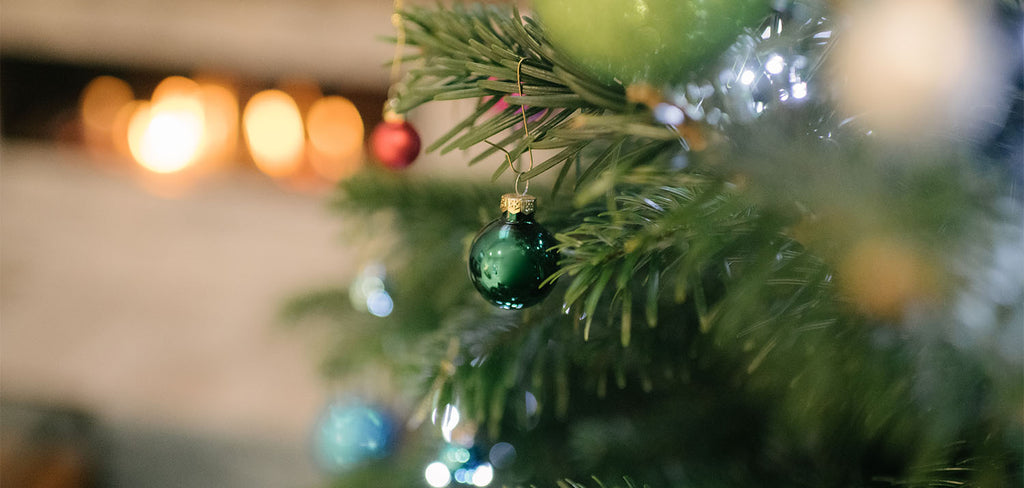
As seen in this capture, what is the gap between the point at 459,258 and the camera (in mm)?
458

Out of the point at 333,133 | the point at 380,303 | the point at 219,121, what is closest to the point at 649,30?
the point at 380,303

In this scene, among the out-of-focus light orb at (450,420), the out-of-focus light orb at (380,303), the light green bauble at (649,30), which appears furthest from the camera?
the out-of-focus light orb at (380,303)

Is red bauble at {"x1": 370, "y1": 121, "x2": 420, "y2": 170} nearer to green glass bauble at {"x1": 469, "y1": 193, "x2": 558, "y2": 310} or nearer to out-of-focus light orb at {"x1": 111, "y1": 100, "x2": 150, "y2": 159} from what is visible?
green glass bauble at {"x1": 469, "y1": 193, "x2": 558, "y2": 310}

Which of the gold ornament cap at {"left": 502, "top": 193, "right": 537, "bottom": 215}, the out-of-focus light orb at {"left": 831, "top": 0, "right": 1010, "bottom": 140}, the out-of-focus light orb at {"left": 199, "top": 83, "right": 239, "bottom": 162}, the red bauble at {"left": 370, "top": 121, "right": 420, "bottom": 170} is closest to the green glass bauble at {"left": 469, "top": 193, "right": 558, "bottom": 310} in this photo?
the gold ornament cap at {"left": 502, "top": 193, "right": 537, "bottom": 215}

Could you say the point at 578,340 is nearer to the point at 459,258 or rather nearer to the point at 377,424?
the point at 459,258

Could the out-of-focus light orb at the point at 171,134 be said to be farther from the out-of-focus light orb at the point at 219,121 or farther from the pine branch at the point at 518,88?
the pine branch at the point at 518,88

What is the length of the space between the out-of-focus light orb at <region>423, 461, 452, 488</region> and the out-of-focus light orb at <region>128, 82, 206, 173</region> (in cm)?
112

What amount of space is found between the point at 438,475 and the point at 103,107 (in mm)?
1341

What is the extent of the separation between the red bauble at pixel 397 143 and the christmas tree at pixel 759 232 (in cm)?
17

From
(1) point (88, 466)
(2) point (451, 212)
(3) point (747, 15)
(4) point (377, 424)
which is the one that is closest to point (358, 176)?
(2) point (451, 212)

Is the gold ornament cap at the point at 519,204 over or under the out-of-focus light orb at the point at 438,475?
over

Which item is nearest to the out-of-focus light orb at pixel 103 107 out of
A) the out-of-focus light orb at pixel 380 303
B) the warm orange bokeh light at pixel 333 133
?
the warm orange bokeh light at pixel 333 133

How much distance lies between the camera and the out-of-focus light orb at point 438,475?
370 millimetres

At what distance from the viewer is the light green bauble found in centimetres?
21
